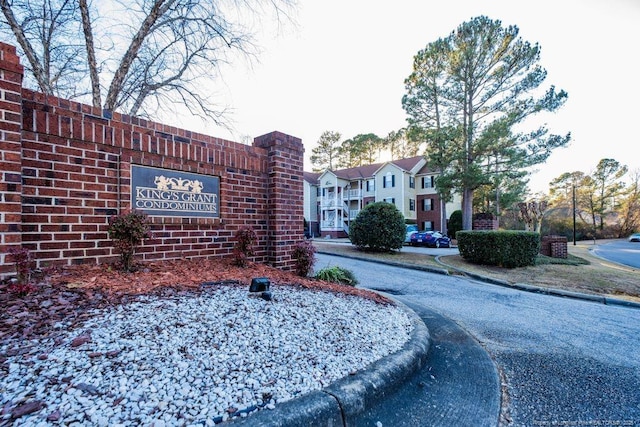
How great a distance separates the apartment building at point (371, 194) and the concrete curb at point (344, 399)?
28.1 meters

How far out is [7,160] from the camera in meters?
2.63

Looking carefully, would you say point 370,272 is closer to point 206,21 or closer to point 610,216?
point 206,21

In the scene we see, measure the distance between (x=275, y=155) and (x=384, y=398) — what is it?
3.96 meters

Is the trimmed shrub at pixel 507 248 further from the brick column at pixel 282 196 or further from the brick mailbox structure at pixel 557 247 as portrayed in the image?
the brick column at pixel 282 196

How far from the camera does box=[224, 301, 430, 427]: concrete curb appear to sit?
4.87 ft

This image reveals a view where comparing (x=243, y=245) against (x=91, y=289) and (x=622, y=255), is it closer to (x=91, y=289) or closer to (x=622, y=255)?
(x=91, y=289)

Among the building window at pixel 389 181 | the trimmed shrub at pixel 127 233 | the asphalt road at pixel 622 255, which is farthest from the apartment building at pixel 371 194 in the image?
the trimmed shrub at pixel 127 233

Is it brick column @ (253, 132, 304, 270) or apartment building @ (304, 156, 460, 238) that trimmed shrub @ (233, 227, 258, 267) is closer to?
brick column @ (253, 132, 304, 270)

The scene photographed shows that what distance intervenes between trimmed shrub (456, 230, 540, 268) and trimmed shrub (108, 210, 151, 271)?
1030 cm

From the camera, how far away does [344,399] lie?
1720 mm

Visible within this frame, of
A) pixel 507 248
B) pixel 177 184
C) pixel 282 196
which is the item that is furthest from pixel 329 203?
pixel 177 184

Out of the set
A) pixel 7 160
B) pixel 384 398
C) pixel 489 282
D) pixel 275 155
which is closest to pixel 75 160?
pixel 7 160

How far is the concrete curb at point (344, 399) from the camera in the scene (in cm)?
148

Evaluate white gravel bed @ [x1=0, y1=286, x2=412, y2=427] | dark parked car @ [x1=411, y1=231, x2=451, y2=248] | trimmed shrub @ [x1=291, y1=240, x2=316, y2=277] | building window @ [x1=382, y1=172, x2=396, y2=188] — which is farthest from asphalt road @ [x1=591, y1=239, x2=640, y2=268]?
white gravel bed @ [x1=0, y1=286, x2=412, y2=427]
